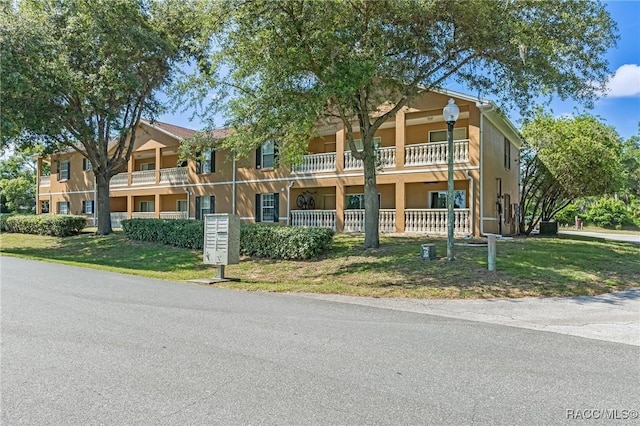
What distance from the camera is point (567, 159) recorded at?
76.7 feet

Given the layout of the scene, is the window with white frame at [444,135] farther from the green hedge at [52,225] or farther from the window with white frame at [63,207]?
the window with white frame at [63,207]

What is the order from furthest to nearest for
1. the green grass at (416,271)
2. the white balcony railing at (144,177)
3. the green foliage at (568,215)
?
the green foliage at (568,215) → the white balcony railing at (144,177) → the green grass at (416,271)

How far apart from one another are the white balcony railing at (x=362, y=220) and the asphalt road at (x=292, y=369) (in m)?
12.9

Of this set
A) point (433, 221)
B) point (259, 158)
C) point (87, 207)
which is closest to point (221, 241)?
point (433, 221)

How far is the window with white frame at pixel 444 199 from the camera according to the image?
1977 cm

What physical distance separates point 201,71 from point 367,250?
26.9 ft

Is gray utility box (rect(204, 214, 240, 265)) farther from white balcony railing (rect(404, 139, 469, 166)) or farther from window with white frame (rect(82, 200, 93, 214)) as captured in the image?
window with white frame (rect(82, 200, 93, 214))

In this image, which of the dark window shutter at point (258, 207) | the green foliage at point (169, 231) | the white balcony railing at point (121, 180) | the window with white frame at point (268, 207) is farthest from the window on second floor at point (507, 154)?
the white balcony railing at point (121, 180)

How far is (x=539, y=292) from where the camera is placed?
9305 millimetres

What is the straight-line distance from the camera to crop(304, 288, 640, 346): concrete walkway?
6562mm

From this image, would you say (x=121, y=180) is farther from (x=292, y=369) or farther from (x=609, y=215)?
(x=609, y=215)

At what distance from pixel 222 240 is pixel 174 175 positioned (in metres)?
19.0

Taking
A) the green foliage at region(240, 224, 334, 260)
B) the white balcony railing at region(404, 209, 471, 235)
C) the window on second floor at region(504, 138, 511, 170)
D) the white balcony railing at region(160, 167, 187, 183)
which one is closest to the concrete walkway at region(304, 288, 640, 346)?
the green foliage at region(240, 224, 334, 260)

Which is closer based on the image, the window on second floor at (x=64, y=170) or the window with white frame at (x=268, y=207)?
the window with white frame at (x=268, y=207)
